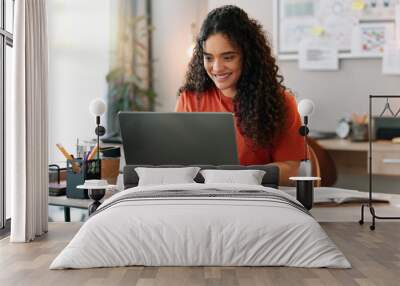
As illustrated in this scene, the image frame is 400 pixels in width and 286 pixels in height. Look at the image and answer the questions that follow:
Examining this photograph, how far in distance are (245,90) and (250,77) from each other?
97 millimetres

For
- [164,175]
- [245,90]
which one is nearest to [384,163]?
[245,90]

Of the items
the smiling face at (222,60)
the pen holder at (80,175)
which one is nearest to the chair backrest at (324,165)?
the smiling face at (222,60)

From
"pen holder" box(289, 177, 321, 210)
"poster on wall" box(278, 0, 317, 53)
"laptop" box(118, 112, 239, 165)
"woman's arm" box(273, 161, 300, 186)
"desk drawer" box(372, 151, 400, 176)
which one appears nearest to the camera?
"laptop" box(118, 112, 239, 165)

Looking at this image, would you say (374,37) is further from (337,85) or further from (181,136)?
(181,136)

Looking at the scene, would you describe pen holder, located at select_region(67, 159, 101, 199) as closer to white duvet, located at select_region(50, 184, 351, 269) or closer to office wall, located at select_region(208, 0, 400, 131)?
white duvet, located at select_region(50, 184, 351, 269)

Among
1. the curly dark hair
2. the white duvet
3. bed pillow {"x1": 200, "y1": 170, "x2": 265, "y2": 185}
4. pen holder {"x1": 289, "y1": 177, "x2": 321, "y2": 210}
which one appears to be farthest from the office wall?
the white duvet

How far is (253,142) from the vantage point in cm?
468

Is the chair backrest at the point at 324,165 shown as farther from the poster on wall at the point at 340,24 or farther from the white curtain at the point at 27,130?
the white curtain at the point at 27,130

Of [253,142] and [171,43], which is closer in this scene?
[253,142]

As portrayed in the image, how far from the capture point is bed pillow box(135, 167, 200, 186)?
14.6 ft

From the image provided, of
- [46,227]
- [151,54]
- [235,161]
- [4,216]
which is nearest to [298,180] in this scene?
[235,161]

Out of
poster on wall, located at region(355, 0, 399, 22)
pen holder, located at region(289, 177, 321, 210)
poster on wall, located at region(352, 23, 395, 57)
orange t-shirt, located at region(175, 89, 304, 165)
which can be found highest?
poster on wall, located at region(355, 0, 399, 22)

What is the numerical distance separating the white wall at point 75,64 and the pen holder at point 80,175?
69.7 inches

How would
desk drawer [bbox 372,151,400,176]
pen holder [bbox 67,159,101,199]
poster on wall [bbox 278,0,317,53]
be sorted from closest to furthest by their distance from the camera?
pen holder [bbox 67,159,101,199] → desk drawer [bbox 372,151,400,176] → poster on wall [bbox 278,0,317,53]
